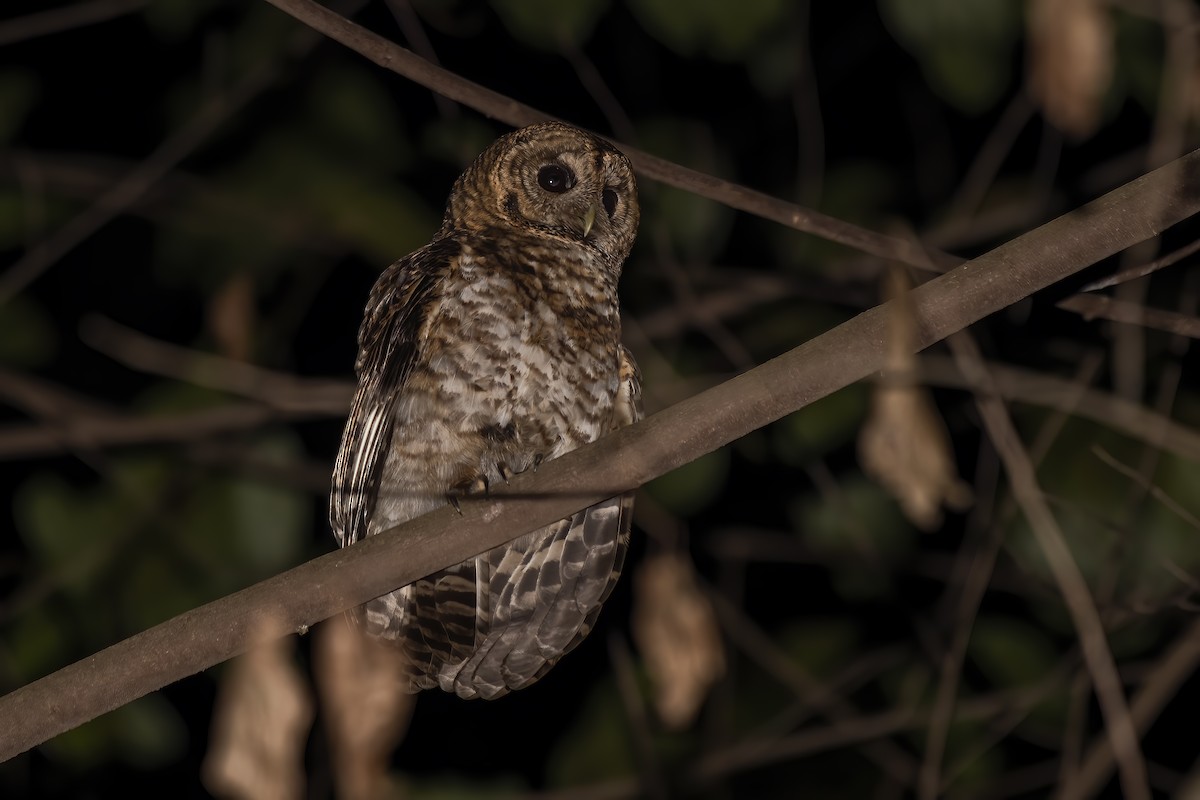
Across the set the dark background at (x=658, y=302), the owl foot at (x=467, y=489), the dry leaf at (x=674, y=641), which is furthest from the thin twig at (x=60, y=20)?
the dry leaf at (x=674, y=641)

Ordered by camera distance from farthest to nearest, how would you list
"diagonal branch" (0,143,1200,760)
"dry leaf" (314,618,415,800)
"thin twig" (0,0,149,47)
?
"thin twig" (0,0,149,47) < "diagonal branch" (0,143,1200,760) < "dry leaf" (314,618,415,800)

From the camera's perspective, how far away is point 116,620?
429 cm

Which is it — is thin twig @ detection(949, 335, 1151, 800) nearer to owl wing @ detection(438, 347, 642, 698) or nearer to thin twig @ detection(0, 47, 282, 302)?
owl wing @ detection(438, 347, 642, 698)

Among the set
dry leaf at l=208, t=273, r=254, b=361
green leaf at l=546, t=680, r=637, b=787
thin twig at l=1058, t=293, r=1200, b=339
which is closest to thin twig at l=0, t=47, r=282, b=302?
dry leaf at l=208, t=273, r=254, b=361

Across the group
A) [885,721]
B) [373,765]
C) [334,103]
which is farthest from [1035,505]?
[334,103]

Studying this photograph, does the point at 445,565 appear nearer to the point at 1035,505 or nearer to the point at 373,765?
the point at 373,765

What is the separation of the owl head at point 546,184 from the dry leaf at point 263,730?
1830 millimetres

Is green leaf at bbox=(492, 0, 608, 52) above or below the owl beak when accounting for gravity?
above

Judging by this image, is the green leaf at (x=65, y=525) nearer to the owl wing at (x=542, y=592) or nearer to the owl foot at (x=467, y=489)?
the owl wing at (x=542, y=592)

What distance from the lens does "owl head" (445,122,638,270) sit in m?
3.50

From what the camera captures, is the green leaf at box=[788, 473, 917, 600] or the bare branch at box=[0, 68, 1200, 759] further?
the green leaf at box=[788, 473, 917, 600]

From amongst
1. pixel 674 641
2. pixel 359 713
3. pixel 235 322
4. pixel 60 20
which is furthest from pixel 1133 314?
pixel 60 20

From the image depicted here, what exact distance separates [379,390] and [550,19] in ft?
3.73

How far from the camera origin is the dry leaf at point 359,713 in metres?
1.75
